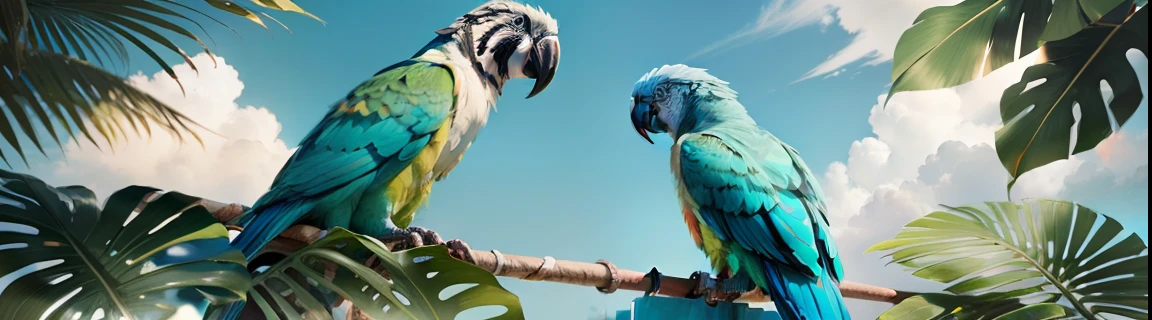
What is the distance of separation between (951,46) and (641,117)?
29.2 inches

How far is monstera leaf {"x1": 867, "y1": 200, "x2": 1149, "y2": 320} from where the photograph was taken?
5.70 ft

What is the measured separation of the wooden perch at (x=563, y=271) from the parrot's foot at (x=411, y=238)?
0.22ft

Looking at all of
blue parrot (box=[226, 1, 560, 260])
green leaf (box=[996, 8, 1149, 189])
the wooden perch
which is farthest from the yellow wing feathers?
green leaf (box=[996, 8, 1149, 189])

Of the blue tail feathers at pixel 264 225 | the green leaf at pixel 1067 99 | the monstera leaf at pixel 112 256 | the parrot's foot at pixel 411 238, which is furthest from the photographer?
the green leaf at pixel 1067 99

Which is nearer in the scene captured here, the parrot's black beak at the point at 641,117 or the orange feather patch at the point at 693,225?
the orange feather patch at the point at 693,225

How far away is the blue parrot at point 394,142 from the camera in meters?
1.06

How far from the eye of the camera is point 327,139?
1.12 meters

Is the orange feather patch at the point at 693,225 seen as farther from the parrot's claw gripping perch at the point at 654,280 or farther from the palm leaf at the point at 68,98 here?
the palm leaf at the point at 68,98

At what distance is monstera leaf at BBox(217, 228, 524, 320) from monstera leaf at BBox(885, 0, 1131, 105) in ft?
3.42

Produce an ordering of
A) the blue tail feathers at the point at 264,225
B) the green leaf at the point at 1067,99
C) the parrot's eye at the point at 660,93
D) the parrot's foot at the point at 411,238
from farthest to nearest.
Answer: the parrot's eye at the point at 660,93
the green leaf at the point at 1067,99
the parrot's foot at the point at 411,238
the blue tail feathers at the point at 264,225

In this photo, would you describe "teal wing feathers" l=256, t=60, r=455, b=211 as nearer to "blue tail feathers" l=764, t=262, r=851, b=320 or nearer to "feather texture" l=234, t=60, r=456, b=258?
"feather texture" l=234, t=60, r=456, b=258

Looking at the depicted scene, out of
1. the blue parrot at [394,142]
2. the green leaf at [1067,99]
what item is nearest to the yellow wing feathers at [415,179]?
the blue parrot at [394,142]

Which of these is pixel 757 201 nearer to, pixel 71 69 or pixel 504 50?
pixel 504 50

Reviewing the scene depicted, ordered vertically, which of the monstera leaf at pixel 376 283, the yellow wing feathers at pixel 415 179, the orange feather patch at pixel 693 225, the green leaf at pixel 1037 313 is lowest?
the monstera leaf at pixel 376 283
